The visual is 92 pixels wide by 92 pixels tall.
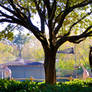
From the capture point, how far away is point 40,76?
1264 inches

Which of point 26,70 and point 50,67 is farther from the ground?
point 50,67

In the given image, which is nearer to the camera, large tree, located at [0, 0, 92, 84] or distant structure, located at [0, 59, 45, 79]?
large tree, located at [0, 0, 92, 84]

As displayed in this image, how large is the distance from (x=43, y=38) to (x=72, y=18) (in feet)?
12.8

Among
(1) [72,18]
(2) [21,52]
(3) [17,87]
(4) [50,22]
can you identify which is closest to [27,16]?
(4) [50,22]

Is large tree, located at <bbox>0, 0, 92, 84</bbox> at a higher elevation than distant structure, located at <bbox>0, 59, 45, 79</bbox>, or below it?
higher

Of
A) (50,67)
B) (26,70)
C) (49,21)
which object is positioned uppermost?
(49,21)

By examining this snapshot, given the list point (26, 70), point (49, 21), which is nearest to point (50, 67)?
point (49, 21)

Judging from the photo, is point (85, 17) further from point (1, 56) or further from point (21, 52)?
point (21, 52)

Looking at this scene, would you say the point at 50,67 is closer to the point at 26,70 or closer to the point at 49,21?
the point at 49,21

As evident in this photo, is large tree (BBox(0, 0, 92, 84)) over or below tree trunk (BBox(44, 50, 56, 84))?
over

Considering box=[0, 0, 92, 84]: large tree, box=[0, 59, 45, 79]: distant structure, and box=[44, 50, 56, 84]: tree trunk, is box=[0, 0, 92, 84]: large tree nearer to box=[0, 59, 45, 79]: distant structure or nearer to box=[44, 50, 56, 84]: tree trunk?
box=[44, 50, 56, 84]: tree trunk

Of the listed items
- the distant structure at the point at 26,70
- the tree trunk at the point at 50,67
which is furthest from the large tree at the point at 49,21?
the distant structure at the point at 26,70

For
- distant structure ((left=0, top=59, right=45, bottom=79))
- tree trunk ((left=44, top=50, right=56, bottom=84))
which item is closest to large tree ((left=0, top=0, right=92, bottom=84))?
tree trunk ((left=44, top=50, right=56, bottom=84))

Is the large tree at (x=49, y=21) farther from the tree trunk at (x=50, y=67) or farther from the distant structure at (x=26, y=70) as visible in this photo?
the distant structure at (x=26, y=70)
